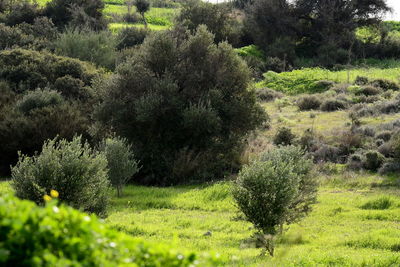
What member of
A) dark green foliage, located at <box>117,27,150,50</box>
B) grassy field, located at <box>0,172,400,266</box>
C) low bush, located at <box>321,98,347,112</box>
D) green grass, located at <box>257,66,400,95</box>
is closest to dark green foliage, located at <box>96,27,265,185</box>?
grassy field, located at <box>0,172,400,266</box>

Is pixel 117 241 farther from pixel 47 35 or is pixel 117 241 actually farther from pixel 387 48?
pixel 387 48

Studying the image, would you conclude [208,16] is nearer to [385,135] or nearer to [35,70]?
[35,70]

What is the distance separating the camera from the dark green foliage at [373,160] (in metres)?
19.8

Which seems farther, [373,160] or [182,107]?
[182,107]

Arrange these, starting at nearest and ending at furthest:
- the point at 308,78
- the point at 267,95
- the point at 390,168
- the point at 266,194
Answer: the point at 266,194 → the point at 390,168 → the point at 267,95 → the point at 308,78

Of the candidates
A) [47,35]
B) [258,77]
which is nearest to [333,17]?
[258,77]

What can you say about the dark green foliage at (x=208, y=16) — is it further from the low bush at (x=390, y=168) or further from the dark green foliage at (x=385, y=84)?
the low bush at (x=390, y=168)

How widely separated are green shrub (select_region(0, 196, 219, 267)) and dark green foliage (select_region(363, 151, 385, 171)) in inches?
697

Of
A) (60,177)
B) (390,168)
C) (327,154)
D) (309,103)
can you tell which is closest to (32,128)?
(60,177)

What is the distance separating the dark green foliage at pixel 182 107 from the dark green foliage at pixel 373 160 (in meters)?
5.15

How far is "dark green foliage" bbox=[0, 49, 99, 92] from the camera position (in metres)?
28.3

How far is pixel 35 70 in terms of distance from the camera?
28922 mm

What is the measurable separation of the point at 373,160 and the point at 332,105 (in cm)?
1214

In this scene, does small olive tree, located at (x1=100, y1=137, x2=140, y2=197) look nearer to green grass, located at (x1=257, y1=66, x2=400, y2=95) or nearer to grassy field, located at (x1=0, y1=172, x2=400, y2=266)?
grassy field, located at (x1=0, y1=172, x2=400, y2=266)
